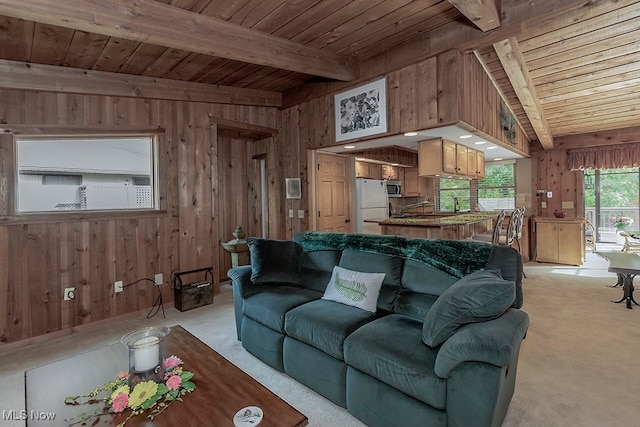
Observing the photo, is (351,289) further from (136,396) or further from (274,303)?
(136,396)

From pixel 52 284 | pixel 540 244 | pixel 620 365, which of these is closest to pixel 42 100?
pixel 52 284

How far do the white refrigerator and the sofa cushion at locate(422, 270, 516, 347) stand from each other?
362cm

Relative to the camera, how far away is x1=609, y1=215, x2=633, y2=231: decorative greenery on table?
586 centimetres

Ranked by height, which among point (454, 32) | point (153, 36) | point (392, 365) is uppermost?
point (454, 32)

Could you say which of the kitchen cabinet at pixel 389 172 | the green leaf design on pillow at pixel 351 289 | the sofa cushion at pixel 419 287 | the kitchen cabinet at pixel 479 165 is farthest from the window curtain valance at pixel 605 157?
the green leaf design on pillow at pixel 351 289

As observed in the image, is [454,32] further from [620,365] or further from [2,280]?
[2,280]

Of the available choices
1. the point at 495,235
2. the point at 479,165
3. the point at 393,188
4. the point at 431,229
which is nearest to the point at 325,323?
the point at 431,229

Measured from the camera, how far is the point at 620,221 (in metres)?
6.05

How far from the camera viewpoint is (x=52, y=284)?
121 inches

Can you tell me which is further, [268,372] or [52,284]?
[52,284]

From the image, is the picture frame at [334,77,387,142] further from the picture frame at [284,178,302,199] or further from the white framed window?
the white framed window

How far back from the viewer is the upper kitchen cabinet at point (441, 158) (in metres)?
3.99

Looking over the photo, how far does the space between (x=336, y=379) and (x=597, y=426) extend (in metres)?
1.44

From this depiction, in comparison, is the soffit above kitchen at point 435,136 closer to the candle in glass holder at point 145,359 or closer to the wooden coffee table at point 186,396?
the wooden coffee table at point 186,396
